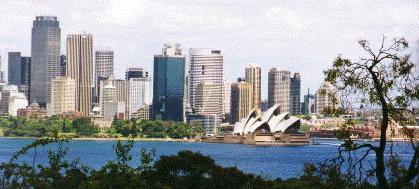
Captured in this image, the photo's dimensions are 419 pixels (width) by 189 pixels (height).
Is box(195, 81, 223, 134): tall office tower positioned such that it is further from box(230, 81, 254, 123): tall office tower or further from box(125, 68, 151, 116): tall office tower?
box(125, 68, 151, 116): tall office tower

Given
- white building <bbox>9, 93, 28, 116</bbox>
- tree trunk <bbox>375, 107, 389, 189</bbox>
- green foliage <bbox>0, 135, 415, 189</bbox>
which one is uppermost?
white building <bbox>9, 93, 28, 116</bbox>

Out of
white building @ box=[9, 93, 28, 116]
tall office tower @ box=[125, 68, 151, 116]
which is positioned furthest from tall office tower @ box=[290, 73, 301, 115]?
white building @ box=[9, 93, 28, 116]

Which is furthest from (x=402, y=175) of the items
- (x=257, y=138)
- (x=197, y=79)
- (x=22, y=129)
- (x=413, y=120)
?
(x=197, y=79)

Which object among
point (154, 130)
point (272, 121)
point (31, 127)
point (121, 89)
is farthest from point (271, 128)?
point (121, 89)

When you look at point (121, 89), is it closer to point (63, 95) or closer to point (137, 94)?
point (137, 94)

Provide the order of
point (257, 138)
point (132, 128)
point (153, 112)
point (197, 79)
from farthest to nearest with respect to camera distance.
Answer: point (197, 79), point (153, 112), point (132, 128), point (257, 138)

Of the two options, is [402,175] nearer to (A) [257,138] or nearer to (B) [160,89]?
(A) [257,138]
